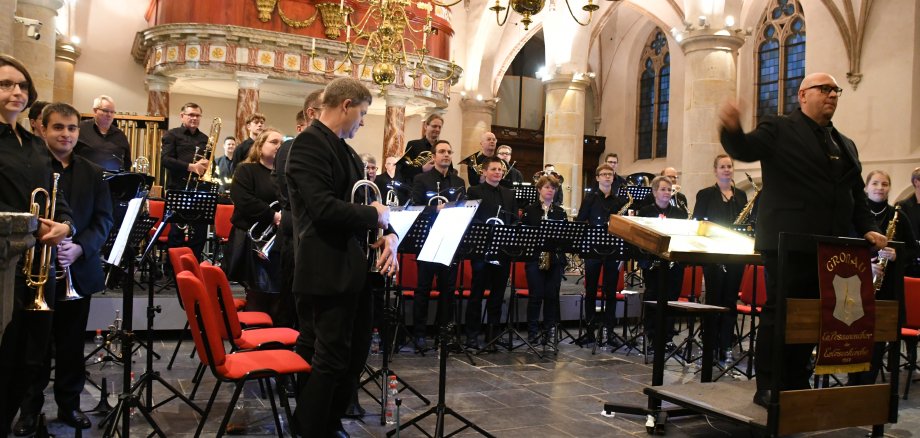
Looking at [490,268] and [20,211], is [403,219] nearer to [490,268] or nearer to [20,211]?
[20,211]

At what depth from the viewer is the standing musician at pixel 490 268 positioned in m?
7.31

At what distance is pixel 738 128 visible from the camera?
4027mm

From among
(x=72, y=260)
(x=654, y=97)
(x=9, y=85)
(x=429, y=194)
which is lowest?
(x=72, y=260)

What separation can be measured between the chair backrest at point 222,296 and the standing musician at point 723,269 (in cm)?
402

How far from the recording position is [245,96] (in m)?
14.7

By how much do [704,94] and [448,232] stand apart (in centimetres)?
857

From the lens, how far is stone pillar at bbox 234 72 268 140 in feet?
48.0

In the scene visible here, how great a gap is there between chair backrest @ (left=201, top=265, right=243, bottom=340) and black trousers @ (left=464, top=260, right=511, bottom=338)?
134 inches

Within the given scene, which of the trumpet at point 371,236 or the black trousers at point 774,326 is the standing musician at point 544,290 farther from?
the trumpet at point 371,236

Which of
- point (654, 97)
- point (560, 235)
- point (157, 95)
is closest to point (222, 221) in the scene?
point (560, 235)

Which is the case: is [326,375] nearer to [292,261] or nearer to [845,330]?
[292,261]

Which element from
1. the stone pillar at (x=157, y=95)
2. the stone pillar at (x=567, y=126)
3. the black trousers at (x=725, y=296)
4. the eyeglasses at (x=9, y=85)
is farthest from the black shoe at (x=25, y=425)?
the stone pillar at (x=157, y=95)

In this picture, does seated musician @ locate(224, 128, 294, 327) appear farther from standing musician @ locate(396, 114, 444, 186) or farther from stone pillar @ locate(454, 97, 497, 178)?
stone pillar @ locate(454, 97, 497, 178)

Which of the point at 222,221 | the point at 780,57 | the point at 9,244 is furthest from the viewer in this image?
the point at 780,57
